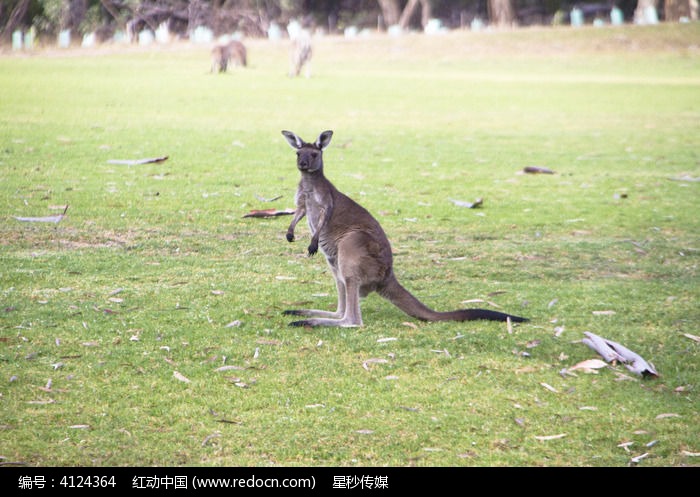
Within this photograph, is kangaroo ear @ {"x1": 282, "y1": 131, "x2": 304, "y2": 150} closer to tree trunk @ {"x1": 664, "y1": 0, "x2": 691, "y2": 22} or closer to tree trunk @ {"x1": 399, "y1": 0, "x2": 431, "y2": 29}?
tree trunk @ {"x1": 664, "y1": 0, "x2": 691, "y2": 22}

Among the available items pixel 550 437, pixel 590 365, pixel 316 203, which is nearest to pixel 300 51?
pixel 316 203

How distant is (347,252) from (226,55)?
2482 cm

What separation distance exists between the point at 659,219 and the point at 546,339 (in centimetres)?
461

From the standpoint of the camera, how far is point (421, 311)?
5.43 m

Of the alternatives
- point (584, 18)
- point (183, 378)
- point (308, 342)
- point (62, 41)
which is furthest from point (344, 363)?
point (584, 18)

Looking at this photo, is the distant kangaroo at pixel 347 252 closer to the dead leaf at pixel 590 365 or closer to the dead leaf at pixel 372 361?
the dead leaf at pixel 372 361

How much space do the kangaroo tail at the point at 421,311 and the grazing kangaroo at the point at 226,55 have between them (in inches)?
961

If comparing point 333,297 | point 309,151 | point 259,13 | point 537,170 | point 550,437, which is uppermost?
point 259,13

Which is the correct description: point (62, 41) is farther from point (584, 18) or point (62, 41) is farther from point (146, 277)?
point (584, 18)

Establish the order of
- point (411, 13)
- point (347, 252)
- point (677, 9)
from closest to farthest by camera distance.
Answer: point (347, 252) → point (677, 9) → point (411, 13)

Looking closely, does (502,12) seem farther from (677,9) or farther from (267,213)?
(267,213)

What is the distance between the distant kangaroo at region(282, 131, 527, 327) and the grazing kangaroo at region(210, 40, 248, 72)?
23874 millimetres

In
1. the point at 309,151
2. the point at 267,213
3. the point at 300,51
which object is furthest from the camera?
the point at 300,51

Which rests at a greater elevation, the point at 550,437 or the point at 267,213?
the point at 267,213
